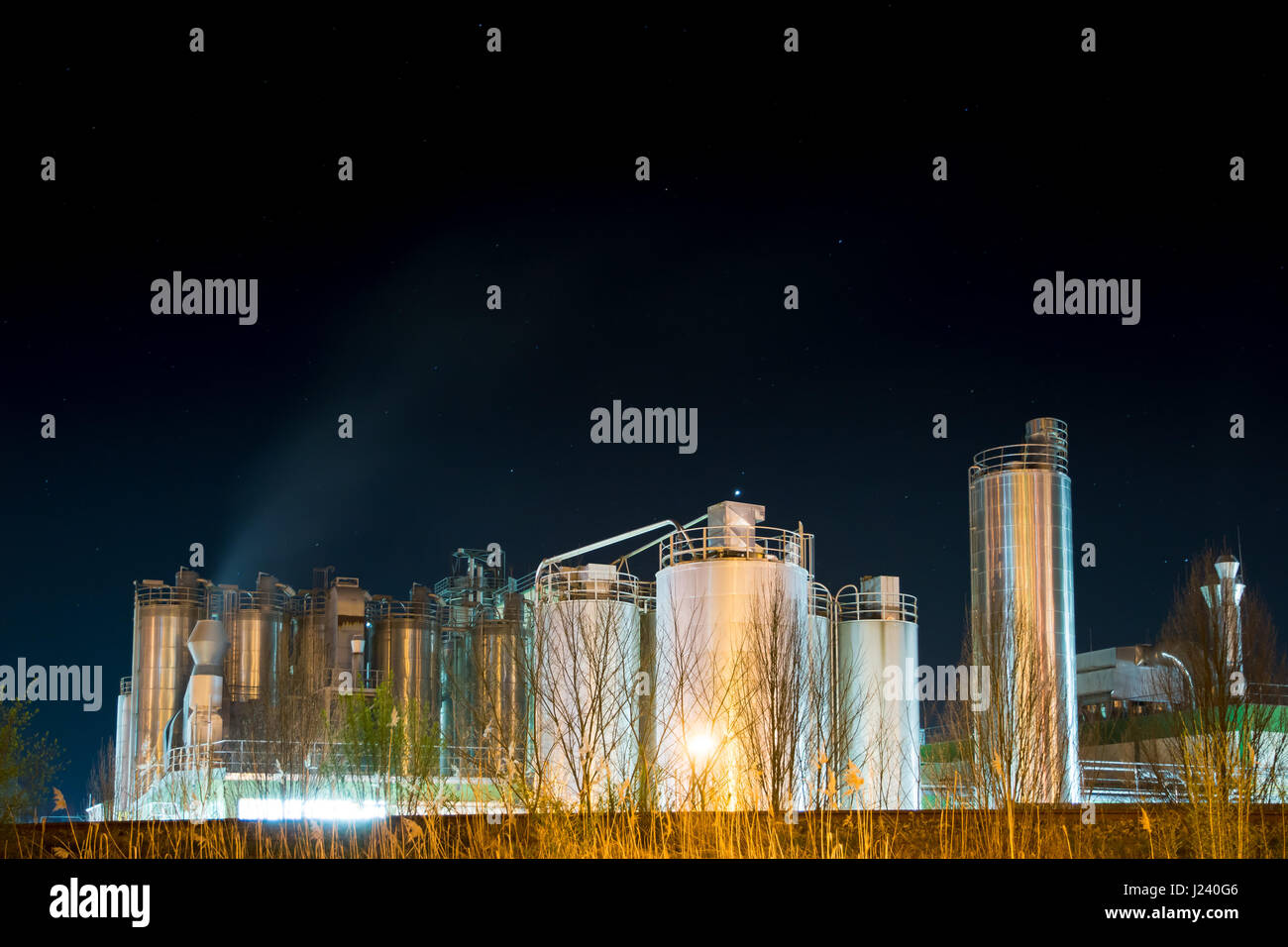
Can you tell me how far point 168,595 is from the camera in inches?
1673

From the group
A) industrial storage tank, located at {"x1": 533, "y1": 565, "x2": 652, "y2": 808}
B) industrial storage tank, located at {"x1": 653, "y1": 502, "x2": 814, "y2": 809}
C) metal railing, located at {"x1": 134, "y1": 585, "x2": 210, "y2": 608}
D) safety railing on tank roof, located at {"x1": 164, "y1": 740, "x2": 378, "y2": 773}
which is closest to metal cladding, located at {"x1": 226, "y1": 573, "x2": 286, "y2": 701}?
metal railing, located at {"x1": 134, "y1": 585, "x2": 210, "y2": 608}

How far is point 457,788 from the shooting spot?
128ft

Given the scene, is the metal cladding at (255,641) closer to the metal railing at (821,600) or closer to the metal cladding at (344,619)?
the metal cladding at (344,619)

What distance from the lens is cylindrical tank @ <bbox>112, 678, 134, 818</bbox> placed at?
1614 inches

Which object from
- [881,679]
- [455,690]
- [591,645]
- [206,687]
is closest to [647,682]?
A: [591,645]

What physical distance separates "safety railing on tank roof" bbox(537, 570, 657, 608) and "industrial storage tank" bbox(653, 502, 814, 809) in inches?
85.7

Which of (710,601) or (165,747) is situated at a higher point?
(710,601)

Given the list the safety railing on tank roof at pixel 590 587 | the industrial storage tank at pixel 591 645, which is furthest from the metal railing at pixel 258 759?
the safety railing on tank roof at pixel 590 587

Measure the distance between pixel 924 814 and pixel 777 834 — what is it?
3104mm

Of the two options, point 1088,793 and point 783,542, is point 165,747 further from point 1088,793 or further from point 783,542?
point 1088,793

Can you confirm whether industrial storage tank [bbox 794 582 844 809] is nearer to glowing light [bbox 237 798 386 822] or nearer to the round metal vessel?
glowing light [bbox 237 798 386 822]

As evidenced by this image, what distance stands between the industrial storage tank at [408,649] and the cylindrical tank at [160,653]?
552 centimetres

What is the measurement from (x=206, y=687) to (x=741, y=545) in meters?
18.0
